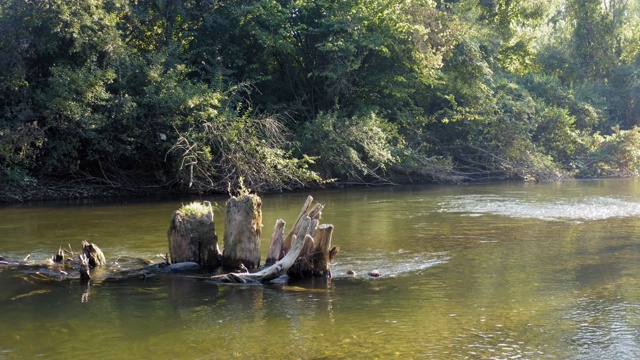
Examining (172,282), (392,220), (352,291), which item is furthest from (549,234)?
(172,282)

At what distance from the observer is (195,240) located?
10938mm

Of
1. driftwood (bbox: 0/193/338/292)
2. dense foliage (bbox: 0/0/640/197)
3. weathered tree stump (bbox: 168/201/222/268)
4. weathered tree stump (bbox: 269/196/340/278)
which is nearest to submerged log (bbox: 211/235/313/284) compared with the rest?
driftwood (bbox: 0/193/338/292)

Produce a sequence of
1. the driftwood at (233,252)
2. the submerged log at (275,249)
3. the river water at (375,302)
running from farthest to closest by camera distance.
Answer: the submerged log at (275,249) < the driftwood at (233,252) < the river water at (375,302)

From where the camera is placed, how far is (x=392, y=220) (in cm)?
1733

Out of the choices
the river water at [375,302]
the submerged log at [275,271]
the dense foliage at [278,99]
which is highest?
the dense foliage at [278,99]

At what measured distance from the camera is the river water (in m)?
7.07

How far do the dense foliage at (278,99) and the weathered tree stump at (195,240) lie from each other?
10853mm

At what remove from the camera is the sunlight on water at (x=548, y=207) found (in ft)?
58.5

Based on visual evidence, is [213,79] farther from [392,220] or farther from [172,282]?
[172,282]

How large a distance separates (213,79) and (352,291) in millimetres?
18148

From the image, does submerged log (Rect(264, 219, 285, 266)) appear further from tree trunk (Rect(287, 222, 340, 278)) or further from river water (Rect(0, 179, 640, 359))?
river water (Rect(0, 179, 640, 359))

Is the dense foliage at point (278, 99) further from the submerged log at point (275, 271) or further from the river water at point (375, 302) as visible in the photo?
the submerged log at point (275, 271)

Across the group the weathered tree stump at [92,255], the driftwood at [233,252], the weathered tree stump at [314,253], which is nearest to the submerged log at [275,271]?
the driftwood at [233,252]

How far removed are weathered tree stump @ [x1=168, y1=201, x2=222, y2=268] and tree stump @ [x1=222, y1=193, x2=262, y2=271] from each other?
321 mm
